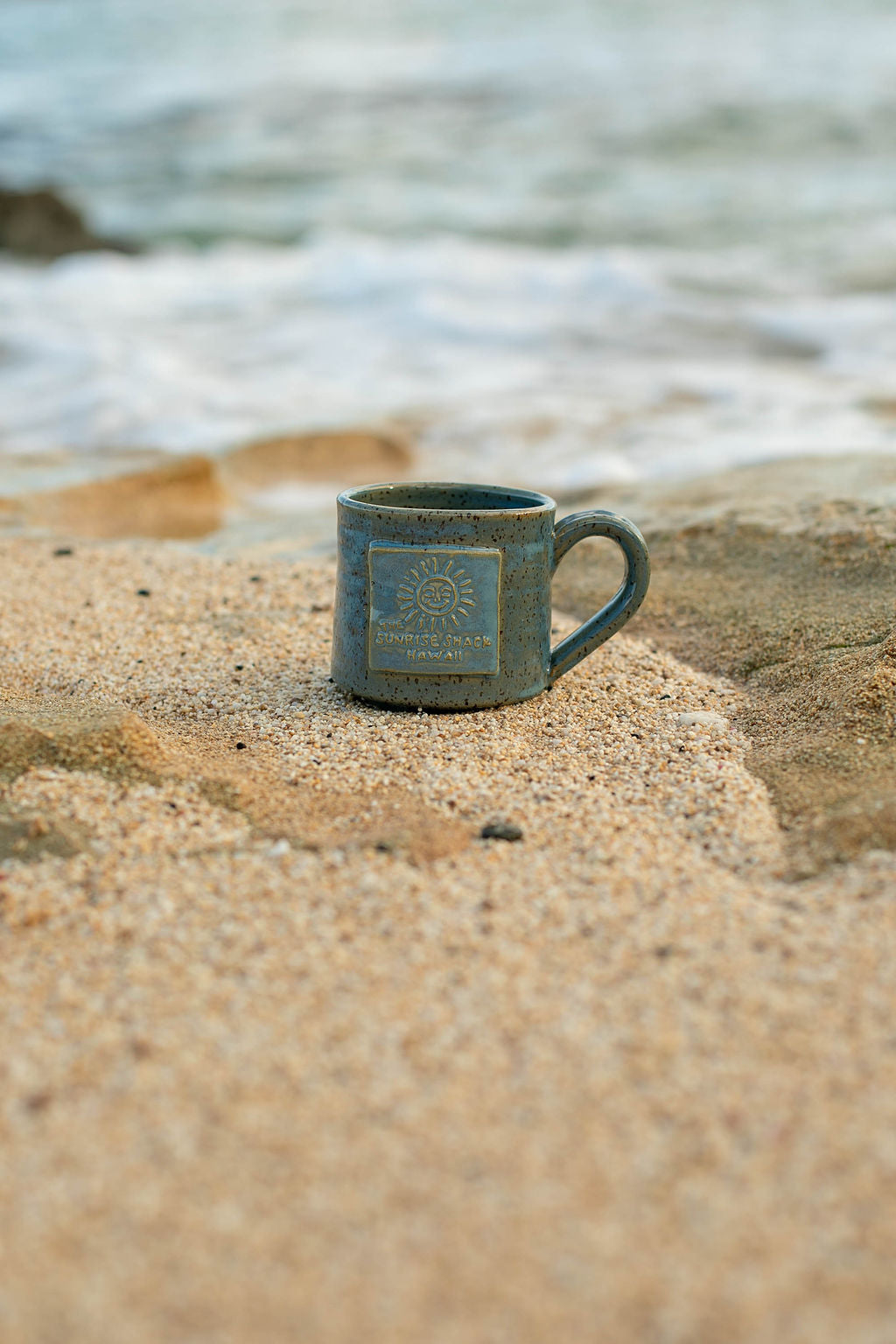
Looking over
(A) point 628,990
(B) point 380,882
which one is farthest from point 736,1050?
(B) point 380,882

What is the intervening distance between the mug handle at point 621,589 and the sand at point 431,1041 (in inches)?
9.2

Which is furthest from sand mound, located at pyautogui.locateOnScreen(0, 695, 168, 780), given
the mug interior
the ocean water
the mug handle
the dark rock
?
the dark rock

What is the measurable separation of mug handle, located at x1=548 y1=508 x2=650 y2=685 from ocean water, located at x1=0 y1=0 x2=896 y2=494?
2.51 m

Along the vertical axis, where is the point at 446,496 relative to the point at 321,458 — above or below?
above

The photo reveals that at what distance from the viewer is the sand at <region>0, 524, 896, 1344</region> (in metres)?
1.26

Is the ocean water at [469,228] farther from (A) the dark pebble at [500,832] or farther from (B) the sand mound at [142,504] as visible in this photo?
(A) the dark pebble at [500,832]

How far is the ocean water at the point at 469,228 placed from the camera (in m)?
6.87

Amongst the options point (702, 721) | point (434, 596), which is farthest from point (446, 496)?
point (702, 721)

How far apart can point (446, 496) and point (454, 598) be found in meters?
0.39

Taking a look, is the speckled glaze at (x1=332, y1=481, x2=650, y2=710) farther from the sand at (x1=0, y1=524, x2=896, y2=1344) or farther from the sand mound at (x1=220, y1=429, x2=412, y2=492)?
the sand mound at (x1=220, y1=429, x2=412, y2=492)

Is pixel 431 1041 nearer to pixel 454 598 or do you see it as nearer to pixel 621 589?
pixel 454 598

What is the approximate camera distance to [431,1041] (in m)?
1.59

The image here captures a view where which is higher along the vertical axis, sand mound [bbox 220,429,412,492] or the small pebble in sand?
sand mound [bbox 220,429,412,492]

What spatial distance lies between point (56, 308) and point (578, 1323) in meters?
10.3
